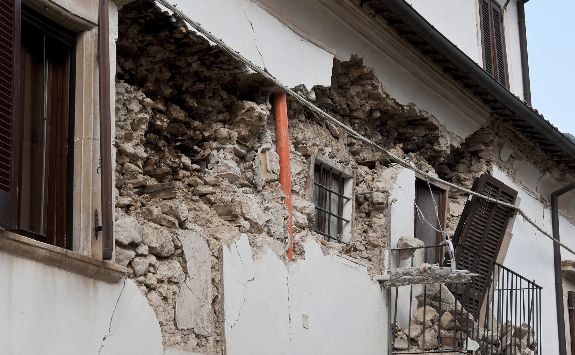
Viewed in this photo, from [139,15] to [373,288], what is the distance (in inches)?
140

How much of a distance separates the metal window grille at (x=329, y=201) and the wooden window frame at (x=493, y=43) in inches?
179

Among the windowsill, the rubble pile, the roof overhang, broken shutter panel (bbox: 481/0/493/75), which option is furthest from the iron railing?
the windowsill

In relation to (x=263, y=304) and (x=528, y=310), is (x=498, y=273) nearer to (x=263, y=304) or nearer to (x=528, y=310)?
(x=528, y=310)

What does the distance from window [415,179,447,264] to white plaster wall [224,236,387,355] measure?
1.48 m

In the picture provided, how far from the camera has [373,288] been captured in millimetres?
10797

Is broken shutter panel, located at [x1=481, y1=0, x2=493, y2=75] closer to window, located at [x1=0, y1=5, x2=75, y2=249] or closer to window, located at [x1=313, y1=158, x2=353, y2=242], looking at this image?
window, located at [x1=313, y1=158, x2=353, y2=242]

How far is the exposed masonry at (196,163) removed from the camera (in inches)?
324

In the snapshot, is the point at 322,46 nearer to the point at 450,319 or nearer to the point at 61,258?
the point at 450,319

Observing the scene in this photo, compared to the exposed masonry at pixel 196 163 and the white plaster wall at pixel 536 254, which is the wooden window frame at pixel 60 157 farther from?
the white plaster wall at pixel 536 254

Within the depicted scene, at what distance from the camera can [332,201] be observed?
10773 millimetres

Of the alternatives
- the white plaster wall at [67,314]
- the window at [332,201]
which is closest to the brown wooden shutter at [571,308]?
the window at [332,201]

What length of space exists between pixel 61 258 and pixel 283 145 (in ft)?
9.87

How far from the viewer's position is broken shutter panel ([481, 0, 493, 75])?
15023 millimetres

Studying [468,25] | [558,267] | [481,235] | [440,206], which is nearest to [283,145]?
[440,206]
